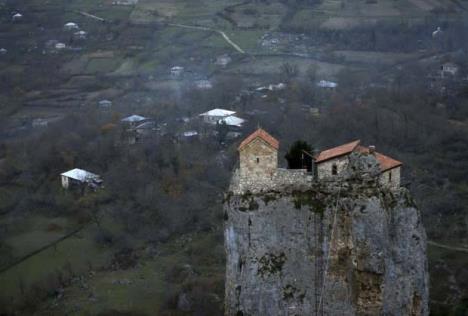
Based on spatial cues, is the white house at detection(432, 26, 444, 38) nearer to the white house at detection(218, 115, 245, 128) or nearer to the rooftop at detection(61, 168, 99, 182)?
the white house at detection(218, 115, 245, 128)

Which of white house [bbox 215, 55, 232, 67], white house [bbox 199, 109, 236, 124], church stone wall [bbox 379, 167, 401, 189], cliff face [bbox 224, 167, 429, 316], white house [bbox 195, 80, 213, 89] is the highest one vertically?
church stone wall [bbox 379, 167, 401, 189]

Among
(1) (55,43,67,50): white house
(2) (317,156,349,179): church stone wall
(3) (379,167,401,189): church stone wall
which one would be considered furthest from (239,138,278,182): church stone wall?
(1) (55,43,67,50): white house

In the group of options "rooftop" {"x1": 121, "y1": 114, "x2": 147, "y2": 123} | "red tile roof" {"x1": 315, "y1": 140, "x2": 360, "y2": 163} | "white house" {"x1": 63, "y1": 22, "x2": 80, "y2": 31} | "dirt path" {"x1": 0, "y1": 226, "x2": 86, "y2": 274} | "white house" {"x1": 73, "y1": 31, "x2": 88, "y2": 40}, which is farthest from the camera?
"white house" {"x1": 63, "y1": 22, "x2": 80, "y2": 31}

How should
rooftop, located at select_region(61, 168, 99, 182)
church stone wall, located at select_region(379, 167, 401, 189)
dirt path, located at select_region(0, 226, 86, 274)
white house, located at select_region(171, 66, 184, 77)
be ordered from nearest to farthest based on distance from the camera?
church stone wall, located at select_region(379, 167, 401, 189) < dirt path, located at select_region(0, 226, 86, 274) < rooftop, located at select_region(61, 168, 99, 182) < white house, located at select_region(171, 66, 184, 77)

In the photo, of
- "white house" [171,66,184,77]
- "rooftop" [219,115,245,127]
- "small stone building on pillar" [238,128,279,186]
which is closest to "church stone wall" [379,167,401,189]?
"small stone building on pillar" [238,128,279,186]

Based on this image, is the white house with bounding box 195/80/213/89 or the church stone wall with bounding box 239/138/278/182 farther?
the white house with bounding box 195/80/213/89

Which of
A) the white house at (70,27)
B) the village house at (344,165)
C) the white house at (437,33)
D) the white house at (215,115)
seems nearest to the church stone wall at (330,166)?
the village house at (344,165)

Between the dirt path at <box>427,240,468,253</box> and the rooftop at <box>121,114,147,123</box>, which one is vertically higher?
the dirt path at <box>427,240,468,253</box>

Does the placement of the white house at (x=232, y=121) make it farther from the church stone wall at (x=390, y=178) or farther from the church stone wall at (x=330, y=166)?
the church stone wall at (x=390, y=178)
